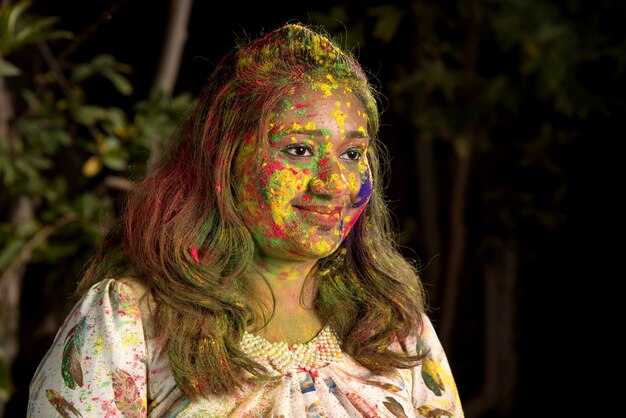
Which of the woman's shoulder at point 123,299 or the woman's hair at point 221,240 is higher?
the woman's hair at point 221,240

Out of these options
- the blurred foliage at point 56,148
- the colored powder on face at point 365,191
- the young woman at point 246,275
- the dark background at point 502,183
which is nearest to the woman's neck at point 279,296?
the young woman at point 246,275

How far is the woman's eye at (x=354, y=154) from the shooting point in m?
1.62

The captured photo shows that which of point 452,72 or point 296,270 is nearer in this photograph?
point 296,270

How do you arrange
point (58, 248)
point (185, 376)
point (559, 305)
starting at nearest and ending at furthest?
1. point (185, 376)
2. point (58, 248)
3. point (559, 305)

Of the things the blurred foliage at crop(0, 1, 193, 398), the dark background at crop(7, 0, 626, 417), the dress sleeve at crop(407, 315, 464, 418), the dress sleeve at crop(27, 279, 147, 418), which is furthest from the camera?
the dark background at crop(7, 0, 626, 417)

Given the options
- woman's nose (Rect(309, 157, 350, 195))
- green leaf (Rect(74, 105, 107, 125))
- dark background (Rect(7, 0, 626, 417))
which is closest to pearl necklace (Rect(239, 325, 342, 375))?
woman's nose (Rect(309, 157, 350, 195))

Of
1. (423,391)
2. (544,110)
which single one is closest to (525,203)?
(544,110)

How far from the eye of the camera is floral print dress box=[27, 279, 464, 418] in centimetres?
148

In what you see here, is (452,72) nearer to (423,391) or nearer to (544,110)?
(544,110)

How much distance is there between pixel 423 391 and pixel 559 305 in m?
2.19

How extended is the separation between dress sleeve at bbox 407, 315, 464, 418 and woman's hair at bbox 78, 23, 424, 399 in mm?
34

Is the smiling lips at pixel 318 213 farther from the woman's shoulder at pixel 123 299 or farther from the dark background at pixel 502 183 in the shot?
the dark background at pixel 502 183

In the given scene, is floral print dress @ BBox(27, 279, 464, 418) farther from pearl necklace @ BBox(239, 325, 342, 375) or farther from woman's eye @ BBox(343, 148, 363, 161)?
woman's eye @ BBox(343, 148, 363, 161)

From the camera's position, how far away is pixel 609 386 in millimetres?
3592
